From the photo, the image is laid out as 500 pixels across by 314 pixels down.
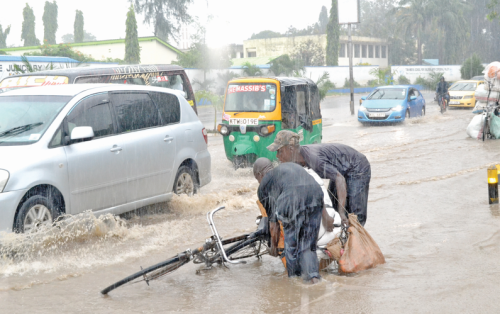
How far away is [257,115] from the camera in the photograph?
11.7 metres

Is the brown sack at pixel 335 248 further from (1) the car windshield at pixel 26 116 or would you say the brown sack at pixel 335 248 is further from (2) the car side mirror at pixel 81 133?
(1) the car windshield at pixel 26 116

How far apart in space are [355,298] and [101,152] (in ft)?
11.0

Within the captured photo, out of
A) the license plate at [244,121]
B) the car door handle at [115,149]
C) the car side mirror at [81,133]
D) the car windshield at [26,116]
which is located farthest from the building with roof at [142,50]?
the car side mirror at [81,133]

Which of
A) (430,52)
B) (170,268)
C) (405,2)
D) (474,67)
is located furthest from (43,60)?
(430,52)

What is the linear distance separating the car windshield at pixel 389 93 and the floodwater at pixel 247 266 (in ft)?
41.5

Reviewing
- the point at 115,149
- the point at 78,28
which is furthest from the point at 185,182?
the point at 78,28

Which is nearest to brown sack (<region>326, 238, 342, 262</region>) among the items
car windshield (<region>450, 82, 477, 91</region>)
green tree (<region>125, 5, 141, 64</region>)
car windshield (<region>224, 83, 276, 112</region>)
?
car windshield (<region>224, 83, 276, 112</region>)

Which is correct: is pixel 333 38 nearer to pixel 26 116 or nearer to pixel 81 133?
pixel 26 116

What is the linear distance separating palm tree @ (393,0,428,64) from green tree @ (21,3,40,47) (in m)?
42.2

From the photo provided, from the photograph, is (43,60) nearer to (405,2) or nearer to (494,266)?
(494,266)

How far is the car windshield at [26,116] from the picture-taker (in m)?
6.36

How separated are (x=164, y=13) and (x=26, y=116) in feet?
158

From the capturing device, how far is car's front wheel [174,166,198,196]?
823 cm

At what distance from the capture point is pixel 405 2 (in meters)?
72.8
